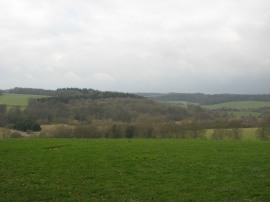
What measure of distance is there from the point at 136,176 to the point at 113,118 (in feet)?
301

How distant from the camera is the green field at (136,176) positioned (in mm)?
15320

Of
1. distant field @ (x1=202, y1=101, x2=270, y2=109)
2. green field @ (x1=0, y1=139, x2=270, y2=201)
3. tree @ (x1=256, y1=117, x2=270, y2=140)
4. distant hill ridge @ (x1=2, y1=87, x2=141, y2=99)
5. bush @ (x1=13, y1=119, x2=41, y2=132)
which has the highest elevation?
distant hill ridge @ (x1=2, y1=87, x2=141, y2=99)

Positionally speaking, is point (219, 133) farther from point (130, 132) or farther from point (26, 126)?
point (26, 126)

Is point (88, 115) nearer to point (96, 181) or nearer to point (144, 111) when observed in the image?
point (144, 111)

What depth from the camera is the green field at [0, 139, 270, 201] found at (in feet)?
50.3

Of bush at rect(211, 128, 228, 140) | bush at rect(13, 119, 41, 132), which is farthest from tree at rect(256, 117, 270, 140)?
bush at rect(13, 119, 41, 132)

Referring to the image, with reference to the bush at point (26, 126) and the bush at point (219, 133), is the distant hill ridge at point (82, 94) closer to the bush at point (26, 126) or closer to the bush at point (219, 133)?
the bush at point (26, 126)

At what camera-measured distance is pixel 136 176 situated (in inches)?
762

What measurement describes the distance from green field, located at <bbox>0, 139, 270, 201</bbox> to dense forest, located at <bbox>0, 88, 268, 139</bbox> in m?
47.3

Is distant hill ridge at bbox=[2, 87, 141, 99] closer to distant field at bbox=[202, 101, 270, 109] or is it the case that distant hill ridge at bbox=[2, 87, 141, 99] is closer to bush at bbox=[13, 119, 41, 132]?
bush at bbox=[13, 119, 41, 132]

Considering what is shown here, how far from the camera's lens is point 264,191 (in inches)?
613

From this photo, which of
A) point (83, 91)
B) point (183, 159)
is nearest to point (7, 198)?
point (183, 159)

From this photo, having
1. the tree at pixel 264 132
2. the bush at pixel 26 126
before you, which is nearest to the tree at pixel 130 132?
the bush at pixel 26 126

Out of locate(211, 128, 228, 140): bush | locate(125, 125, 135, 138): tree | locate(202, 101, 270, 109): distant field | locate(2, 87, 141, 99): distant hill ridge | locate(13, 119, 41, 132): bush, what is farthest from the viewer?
locate(202, 101, 270, 109): distant field
